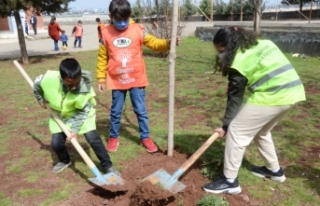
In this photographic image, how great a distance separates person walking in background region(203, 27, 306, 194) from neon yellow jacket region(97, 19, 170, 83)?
40.4 inches

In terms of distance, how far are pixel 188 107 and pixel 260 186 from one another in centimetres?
275

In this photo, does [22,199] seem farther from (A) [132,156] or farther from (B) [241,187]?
(B) [241,187]

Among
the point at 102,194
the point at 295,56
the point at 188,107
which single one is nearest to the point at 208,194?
the point at 102,194

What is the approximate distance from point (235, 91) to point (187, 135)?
184 cm

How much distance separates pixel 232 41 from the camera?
9.14 feet

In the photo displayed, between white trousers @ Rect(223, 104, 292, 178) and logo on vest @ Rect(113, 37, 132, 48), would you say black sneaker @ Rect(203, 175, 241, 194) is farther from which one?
logo on vest @ Rect(113, 37, 132, 48)

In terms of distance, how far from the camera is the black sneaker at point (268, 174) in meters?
3.39

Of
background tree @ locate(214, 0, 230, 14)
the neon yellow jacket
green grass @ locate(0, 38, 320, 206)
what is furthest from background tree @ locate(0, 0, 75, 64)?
background tree @ locate(214, 0, 230, 14)

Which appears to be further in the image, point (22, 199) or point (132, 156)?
point (132, 156)

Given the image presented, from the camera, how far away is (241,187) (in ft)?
10.9

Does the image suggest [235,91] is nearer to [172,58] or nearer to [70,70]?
[172,58]

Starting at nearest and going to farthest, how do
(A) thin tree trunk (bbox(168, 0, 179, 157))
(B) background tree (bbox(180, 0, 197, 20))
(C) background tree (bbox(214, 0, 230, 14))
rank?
(A) thin tree trunk (bbox(168, 0, 179, 157)) → (B) background tree (bbox(180, 0, 197, 20)) → (C) background tree (bbox(214, 0, 230, 14))

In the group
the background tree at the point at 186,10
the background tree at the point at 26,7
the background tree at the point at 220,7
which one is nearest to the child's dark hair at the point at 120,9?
the background tree at the point at 26,7

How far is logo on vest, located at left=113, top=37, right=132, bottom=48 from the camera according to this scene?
12.5 feet
